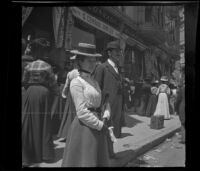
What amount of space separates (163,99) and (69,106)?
1.60 m

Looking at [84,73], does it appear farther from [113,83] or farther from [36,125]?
[36,125]

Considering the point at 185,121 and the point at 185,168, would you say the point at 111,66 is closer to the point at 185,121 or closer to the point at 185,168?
the point at 185,121

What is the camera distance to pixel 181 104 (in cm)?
495

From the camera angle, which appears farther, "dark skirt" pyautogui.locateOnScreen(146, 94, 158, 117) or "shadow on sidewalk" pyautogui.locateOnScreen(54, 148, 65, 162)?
"dark skirt" pyautogui.locateOnScreen(146, 94, 158, 117)

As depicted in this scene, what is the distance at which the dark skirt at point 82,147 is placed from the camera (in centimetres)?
446

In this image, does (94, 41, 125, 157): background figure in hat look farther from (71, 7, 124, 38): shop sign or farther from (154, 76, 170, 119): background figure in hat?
(154, 76, 170, 119): background figure in hat

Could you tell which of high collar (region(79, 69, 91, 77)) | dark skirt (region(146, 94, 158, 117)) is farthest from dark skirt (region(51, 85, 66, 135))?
dark skirt (region(146, 94, 158, 117))

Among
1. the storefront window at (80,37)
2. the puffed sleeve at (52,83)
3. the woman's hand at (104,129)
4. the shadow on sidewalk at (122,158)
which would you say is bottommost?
the shadow on sidewalk at (122,158)

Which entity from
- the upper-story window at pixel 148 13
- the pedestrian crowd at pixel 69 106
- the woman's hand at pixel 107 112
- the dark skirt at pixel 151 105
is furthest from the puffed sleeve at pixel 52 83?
the upper-story window at pixel 148 13

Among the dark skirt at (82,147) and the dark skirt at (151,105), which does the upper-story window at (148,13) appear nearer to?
the dark skirt at (151,105)

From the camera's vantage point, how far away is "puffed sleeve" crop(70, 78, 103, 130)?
4.45m

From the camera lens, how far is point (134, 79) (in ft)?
16.0

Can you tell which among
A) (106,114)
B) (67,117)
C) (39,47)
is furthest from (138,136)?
(39,47)
